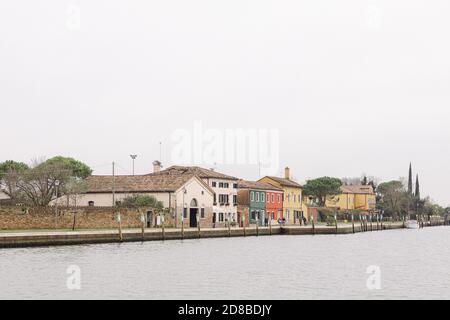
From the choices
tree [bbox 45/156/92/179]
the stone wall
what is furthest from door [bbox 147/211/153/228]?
tree [bbox 45/156/92/179]

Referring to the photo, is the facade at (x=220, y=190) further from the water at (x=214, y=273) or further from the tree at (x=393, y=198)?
the tree at (x=393, y=198)

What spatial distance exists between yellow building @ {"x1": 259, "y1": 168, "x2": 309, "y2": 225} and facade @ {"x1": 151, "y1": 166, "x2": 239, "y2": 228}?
15.9 m

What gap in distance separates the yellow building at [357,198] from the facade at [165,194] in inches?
3110

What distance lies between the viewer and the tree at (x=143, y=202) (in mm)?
73750

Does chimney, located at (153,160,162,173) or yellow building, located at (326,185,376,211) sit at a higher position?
chimney, located at (153,160,162,173)

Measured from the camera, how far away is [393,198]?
171 meters

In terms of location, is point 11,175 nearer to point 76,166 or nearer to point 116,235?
point 76,166

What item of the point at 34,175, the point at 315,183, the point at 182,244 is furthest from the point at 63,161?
the point at 315,183

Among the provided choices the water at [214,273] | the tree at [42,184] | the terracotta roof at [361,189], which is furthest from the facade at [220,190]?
the terracotta roof at [361,189]

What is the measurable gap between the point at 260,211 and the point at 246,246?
1477 inches

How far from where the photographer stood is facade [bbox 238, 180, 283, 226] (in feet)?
309

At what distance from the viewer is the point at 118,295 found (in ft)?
95.3

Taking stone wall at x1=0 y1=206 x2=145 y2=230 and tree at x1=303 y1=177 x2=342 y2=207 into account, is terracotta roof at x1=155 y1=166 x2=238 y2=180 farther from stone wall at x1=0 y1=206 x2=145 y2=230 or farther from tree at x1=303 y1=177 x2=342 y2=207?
tree at x1=303 y1=177 x2=342 y2=207
